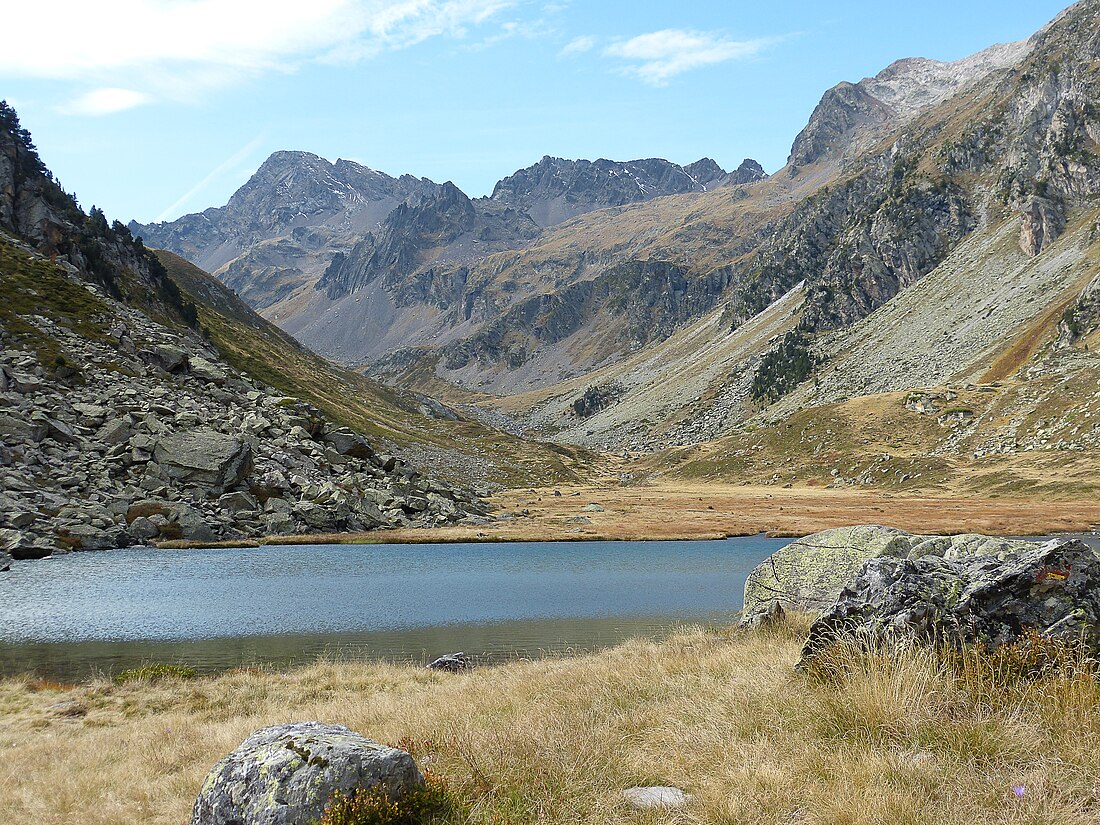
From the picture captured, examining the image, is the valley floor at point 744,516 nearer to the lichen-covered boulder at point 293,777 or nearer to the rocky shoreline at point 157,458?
the rocky shoreline at point 157,458

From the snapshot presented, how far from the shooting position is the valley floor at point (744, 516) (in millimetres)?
65562

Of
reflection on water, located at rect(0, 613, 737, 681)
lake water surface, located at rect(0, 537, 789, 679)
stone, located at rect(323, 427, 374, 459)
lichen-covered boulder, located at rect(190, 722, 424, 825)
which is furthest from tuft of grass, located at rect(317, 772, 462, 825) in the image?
stone, located at rect(323, 427, 374, 459)

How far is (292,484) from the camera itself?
225 ft

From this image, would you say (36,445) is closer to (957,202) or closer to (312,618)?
(312,618)

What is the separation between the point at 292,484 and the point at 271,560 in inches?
713

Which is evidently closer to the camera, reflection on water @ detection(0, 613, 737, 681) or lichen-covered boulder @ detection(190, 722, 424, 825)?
lichen-covered boulder @ detection(190, 722, 424, 825)

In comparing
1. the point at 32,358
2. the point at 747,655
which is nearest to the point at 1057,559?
the point at 747,655

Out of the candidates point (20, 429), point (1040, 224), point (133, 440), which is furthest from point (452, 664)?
point (1040, 224)

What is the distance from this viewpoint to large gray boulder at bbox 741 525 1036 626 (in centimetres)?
2098

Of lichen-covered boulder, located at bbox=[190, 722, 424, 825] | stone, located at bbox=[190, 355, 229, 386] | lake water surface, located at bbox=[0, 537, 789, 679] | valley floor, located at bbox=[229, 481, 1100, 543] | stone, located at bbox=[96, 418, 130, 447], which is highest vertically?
stone, located at bbox=[190, 355, 229, 386]

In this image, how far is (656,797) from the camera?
724cm

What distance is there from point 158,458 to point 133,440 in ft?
8.51

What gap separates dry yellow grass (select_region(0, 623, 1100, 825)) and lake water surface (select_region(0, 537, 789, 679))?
1249 cm

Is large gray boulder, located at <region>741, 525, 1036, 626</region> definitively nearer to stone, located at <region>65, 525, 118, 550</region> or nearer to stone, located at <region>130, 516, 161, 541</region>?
stone, located at <region>65, 525, 118, 550</region>
